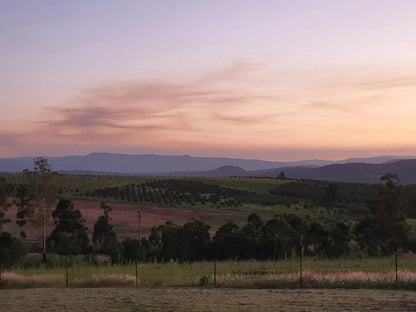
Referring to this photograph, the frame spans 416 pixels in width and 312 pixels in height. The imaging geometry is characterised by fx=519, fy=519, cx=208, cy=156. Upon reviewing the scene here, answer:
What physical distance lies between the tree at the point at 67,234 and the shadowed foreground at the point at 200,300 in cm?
1867

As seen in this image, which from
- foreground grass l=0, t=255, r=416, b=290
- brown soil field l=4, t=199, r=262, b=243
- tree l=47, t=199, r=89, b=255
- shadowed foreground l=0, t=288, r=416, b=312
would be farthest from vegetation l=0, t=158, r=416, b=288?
shadowed foreground l=0, t=288, r=416, b=312

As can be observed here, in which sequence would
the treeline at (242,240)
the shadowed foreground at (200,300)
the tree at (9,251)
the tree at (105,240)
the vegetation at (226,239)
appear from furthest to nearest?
1. the tree at (105,240)
2. the treeline at (242,240)
3. the vegetation at (226,239)
4. the tree at (9,251)
5. the shadowed foreground at (200,300)

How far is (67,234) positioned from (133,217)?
59.1 feet

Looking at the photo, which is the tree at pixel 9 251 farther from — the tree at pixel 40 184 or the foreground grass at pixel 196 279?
the tree at pixel 40 184

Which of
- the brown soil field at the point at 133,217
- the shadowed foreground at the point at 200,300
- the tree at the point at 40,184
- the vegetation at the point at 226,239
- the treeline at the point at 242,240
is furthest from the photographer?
the tree at the point at 40,184

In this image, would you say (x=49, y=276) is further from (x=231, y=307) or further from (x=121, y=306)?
(x=231, y=307)

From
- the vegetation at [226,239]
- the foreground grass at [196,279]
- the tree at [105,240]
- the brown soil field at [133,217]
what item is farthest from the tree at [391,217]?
the tree at [105,240]

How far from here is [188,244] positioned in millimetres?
39688

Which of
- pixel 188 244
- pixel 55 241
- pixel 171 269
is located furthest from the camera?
pixel 55 241

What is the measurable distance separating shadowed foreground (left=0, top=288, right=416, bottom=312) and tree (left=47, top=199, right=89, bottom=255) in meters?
18.7

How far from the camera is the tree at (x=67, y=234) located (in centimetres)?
4153

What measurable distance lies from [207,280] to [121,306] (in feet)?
25.0

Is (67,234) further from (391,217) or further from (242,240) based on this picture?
(391,217)

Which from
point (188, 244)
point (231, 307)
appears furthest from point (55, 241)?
point (231, 307)
